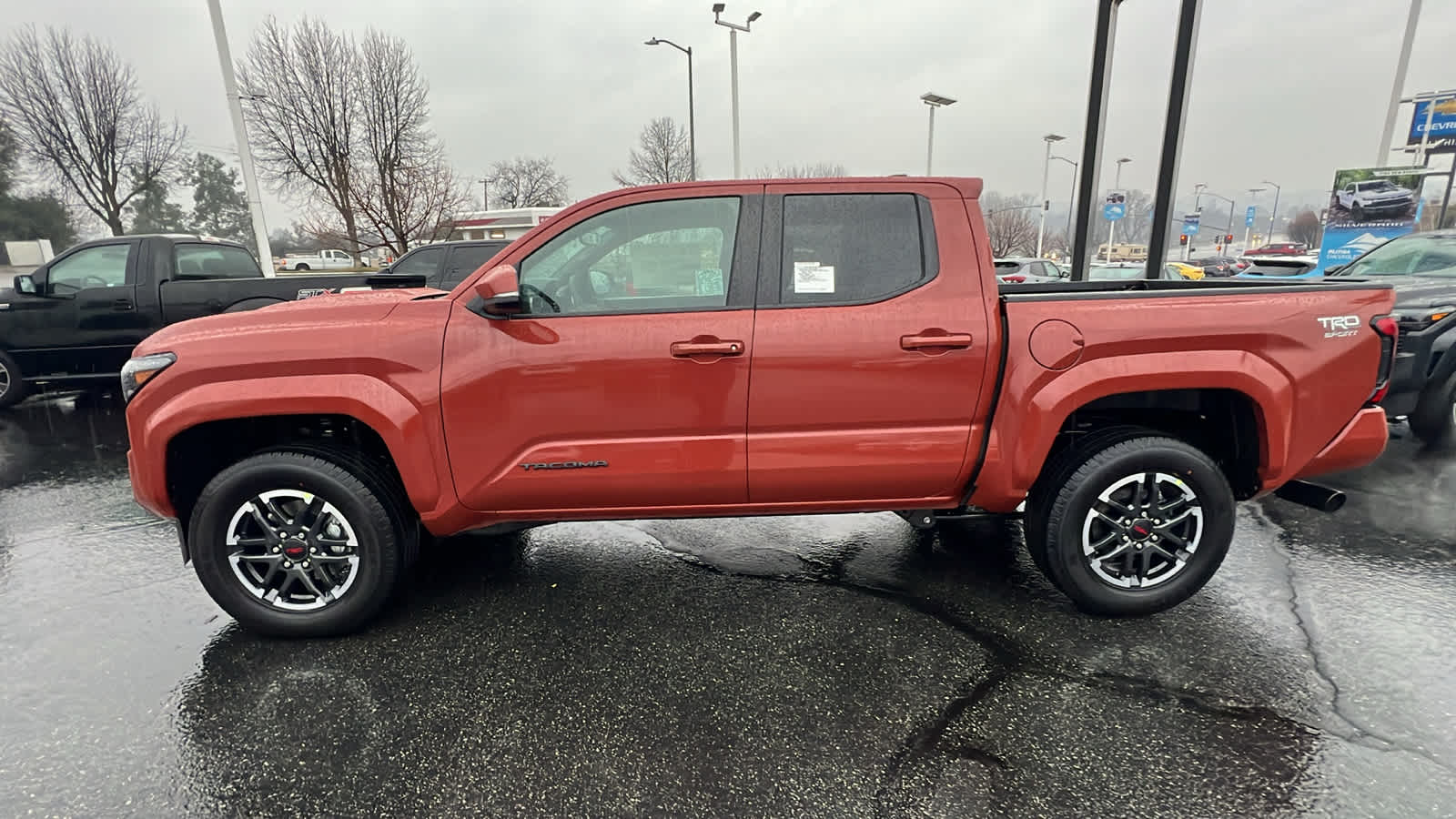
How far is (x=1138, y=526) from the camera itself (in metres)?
3.02

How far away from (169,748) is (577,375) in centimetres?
189

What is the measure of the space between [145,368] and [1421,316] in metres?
8.22

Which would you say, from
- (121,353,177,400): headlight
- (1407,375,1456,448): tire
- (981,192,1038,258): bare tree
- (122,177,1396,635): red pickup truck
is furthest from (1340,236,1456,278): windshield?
(981,192,1038,258): bare tree

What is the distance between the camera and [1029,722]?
8.04 feet

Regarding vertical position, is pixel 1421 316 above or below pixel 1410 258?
below

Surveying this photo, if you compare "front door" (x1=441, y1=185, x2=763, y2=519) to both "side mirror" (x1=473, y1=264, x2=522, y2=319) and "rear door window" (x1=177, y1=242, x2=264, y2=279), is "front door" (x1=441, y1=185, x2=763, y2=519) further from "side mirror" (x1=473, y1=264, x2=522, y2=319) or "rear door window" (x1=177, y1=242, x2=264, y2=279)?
"rear door window" (x1=177, y1=242, x2=264, y2=279)

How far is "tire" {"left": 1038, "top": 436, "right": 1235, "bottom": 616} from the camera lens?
9.73 ft

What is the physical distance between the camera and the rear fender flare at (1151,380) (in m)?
2.85

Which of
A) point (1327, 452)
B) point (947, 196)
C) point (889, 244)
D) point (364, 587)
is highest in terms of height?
point (947, 196)

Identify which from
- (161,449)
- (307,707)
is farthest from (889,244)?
(161,449)

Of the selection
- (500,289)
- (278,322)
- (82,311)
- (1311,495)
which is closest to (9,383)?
(82,311)

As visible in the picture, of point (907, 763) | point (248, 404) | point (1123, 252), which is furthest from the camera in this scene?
point (1123, 252)

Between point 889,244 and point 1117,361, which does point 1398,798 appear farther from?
point 889,244

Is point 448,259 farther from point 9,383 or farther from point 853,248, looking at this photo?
point 853,248
